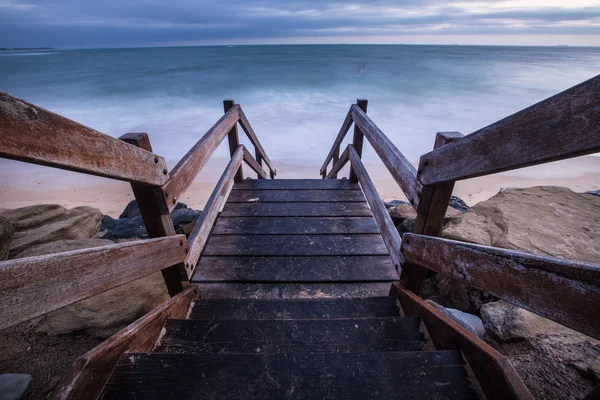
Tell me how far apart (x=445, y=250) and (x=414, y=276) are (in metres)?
0.60

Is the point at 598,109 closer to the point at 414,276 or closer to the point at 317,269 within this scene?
the point at 414,276

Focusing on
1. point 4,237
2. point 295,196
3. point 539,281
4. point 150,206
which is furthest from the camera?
point 295,196

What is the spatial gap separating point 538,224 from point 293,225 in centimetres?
276

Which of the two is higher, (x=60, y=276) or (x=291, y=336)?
(x=60, y=276)

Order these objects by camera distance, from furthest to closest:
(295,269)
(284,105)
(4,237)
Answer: (284,105)
(4,237)
(295,269)

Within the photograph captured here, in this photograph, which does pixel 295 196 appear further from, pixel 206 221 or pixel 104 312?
pixel 104 312

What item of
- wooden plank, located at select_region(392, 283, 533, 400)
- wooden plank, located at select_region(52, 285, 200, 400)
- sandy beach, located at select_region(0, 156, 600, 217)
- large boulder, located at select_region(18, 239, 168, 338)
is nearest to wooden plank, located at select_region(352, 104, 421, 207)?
wooden plank, located at select_region(392, 283, 533, 400)

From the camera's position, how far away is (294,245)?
8.73ft

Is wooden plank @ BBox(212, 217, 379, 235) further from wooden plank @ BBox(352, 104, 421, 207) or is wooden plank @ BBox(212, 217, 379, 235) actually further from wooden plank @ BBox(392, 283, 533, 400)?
wooden plank @ BBox(392, 283, 533, 400)

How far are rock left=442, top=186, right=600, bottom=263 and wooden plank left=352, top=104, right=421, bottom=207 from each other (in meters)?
1.66

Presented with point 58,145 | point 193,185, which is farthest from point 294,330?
point 193,185

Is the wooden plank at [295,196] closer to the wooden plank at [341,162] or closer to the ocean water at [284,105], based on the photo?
the wooden plank at [341,162]

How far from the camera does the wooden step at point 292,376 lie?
110 cm

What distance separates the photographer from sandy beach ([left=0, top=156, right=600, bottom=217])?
807cm
